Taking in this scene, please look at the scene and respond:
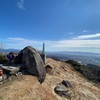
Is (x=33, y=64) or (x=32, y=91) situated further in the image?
(x=33, y=64)

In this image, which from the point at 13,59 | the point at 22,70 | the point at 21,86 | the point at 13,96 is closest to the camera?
the point at 13,96

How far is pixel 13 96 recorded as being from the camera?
8281 millimetres

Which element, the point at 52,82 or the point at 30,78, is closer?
the point at 30,78

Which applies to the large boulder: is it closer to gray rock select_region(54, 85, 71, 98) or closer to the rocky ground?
the rocky ground

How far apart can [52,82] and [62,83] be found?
97cm

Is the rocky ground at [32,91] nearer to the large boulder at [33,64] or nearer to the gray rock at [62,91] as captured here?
the gray rock at [62,91]

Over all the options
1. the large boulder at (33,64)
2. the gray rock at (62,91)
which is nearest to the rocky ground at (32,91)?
the gray rock at (62,91)

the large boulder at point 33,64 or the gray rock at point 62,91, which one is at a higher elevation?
the large boulder at point 33,64

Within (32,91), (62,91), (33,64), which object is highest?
(33,64)

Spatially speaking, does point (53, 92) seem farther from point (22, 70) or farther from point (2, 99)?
point (2, 99)

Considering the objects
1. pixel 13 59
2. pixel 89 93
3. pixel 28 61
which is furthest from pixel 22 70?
pixel 89 93

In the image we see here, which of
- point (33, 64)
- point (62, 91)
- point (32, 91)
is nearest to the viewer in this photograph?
point (32, 91)

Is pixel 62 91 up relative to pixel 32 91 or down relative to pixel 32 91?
down

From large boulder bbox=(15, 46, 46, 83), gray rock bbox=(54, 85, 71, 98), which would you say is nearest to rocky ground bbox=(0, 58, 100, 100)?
gray rock bbox=(54, 85, 71, 98)
